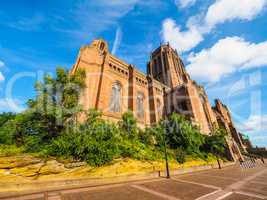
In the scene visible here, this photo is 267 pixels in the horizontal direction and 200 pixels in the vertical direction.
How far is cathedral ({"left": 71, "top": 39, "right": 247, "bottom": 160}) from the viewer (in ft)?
72.9

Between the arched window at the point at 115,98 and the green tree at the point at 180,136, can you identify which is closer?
the green tree at the point at 180,136

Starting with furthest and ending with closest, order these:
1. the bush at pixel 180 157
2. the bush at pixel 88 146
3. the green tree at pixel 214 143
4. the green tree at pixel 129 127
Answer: the green tree at pixel 214 143
the bush at pixel 180 157
the green tree at pixel 129 127
the bush at pixel 88 146

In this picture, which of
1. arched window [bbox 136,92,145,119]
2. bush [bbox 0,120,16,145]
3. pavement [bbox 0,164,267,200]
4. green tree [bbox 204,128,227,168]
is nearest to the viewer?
pavement [bbox 0,164,267,200]

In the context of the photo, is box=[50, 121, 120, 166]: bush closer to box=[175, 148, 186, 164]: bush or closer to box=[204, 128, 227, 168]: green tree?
box=[175, 148, 186, 164]: bush

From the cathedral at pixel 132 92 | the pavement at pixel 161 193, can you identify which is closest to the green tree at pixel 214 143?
the cathedral at pixel 132 92

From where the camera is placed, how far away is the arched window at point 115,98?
81.6 ft

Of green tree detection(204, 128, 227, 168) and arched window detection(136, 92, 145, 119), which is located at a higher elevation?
arched window detection(136, 92, 145, 119)

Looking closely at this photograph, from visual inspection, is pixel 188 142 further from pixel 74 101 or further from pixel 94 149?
pixel 74 101

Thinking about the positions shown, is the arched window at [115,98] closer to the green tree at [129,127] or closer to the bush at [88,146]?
the green tree at [129,127]

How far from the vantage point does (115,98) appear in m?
26.2

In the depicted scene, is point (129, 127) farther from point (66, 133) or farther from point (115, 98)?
point (115, 98)

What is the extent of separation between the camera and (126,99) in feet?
89.7

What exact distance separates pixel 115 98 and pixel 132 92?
3591 millimetres

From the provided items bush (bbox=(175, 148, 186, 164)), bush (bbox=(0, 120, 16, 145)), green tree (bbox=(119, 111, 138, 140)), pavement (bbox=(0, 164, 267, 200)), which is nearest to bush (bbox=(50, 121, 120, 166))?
pavement (bbox=(0, 164, 267, 200))
